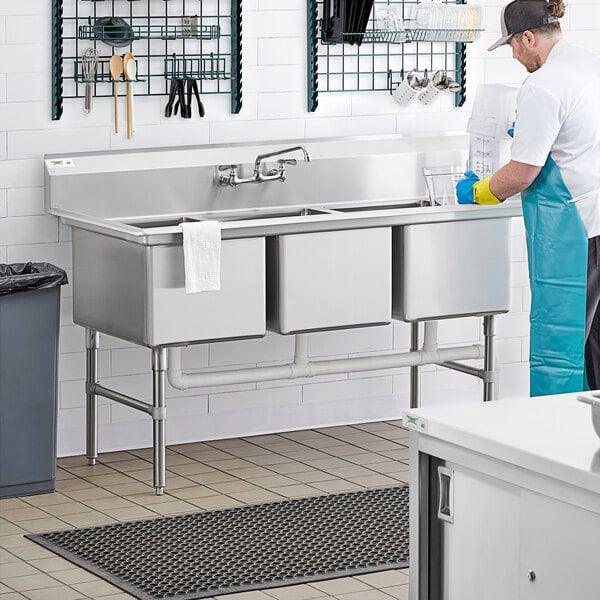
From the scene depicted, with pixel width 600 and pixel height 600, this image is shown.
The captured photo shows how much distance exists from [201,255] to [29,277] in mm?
638

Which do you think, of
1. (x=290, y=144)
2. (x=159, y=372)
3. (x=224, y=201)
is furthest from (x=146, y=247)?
(x=290, y=144)

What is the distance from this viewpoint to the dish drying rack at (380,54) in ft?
19.6

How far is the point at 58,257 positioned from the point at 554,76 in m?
2.14

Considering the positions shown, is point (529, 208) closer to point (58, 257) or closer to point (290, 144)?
point (290, 144)

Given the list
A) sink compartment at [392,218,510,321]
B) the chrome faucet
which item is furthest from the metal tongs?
sink compartment at [392,218,510,321]

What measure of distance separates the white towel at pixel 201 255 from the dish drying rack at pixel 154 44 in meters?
0.96

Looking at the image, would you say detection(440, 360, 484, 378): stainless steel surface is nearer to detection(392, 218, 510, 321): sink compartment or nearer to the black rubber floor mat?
detection(392, 218, 510, 321): sink compartment

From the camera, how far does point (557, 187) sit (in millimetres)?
4594

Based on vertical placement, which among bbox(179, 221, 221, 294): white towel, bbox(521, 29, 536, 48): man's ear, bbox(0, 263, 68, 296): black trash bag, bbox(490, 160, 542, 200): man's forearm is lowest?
bbox(0, 263, 68, 296): black trash bag

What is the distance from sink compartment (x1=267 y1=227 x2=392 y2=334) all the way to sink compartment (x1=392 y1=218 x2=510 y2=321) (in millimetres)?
104

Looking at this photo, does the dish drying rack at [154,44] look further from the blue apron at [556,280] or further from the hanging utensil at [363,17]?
the blue apron at [556,280]

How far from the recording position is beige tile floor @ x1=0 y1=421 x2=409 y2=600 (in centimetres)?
417

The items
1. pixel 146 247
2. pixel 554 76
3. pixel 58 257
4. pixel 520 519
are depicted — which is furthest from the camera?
pixel 58 257

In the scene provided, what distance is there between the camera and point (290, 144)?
5910 mm
